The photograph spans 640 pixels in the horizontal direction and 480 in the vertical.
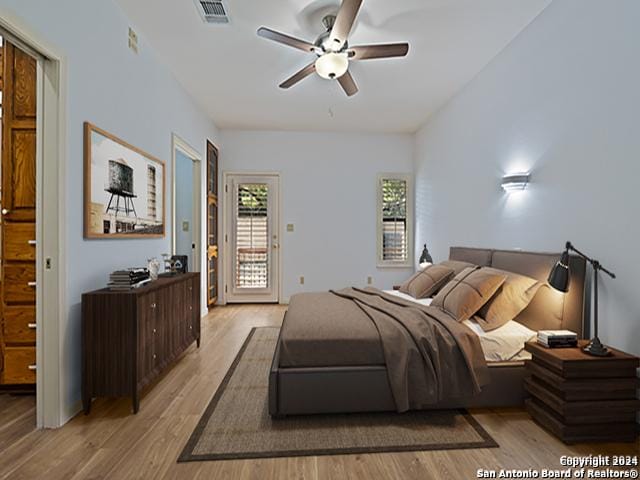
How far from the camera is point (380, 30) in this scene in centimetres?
299

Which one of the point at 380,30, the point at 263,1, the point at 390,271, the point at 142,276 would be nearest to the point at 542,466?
the point at 142,276

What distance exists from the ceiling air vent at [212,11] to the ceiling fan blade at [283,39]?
0.37m

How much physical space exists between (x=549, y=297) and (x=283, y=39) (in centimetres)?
270

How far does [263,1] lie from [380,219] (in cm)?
392

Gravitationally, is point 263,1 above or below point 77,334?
above

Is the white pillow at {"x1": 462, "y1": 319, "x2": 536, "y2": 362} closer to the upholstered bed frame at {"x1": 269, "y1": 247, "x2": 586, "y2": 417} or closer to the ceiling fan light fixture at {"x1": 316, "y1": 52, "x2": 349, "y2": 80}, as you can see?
the upholstered bed frame at {"x1": 269, "y1": 247, "x2": 586, "y2": 417}

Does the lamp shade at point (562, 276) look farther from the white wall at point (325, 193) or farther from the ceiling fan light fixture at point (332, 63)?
the white wall at point (325, 193)

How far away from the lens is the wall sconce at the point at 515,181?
298 cm

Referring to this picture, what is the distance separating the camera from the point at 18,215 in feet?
7.89

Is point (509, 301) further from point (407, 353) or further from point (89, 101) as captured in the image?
point (89, 101)

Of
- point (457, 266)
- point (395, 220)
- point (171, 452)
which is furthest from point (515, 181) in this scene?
point (171, 452)

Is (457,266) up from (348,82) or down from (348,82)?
down

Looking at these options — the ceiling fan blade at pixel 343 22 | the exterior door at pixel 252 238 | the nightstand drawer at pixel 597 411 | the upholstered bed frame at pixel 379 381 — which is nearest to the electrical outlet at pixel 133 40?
the ceiling fan blade at pixel 343 22

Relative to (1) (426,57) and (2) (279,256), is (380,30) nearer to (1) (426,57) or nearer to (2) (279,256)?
(1) (426,57)
